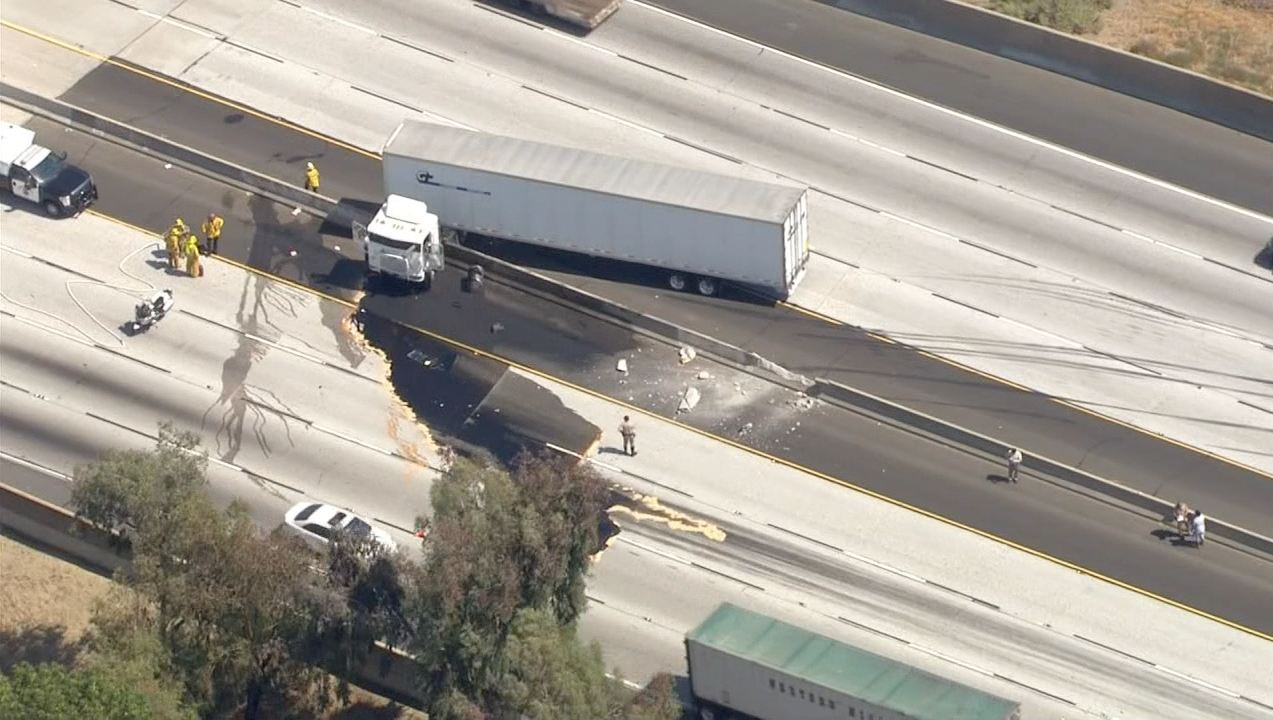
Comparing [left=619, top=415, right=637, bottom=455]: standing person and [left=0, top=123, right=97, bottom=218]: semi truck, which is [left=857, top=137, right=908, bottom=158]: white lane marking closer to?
[left=619, top=415, right=637, bottom=455]: standing person

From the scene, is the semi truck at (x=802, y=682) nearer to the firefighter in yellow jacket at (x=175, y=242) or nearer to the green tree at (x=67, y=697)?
the green tree at (x=67, y=697)

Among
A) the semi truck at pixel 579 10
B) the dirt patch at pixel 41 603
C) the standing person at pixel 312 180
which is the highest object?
the semi truck at pixel 579 10

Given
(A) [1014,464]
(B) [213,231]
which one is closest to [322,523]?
(B) [213,231]

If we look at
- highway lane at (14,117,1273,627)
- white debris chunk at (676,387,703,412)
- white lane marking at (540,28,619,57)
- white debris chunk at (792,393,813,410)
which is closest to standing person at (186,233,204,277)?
highway lane at (14,117,1273,627)

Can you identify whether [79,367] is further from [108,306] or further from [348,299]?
[348,299]

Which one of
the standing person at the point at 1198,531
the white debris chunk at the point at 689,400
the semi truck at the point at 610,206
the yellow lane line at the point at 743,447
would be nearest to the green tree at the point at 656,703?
the yellow lane line at the point at 743,447

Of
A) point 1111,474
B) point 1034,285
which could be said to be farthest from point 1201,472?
point 1034,285
